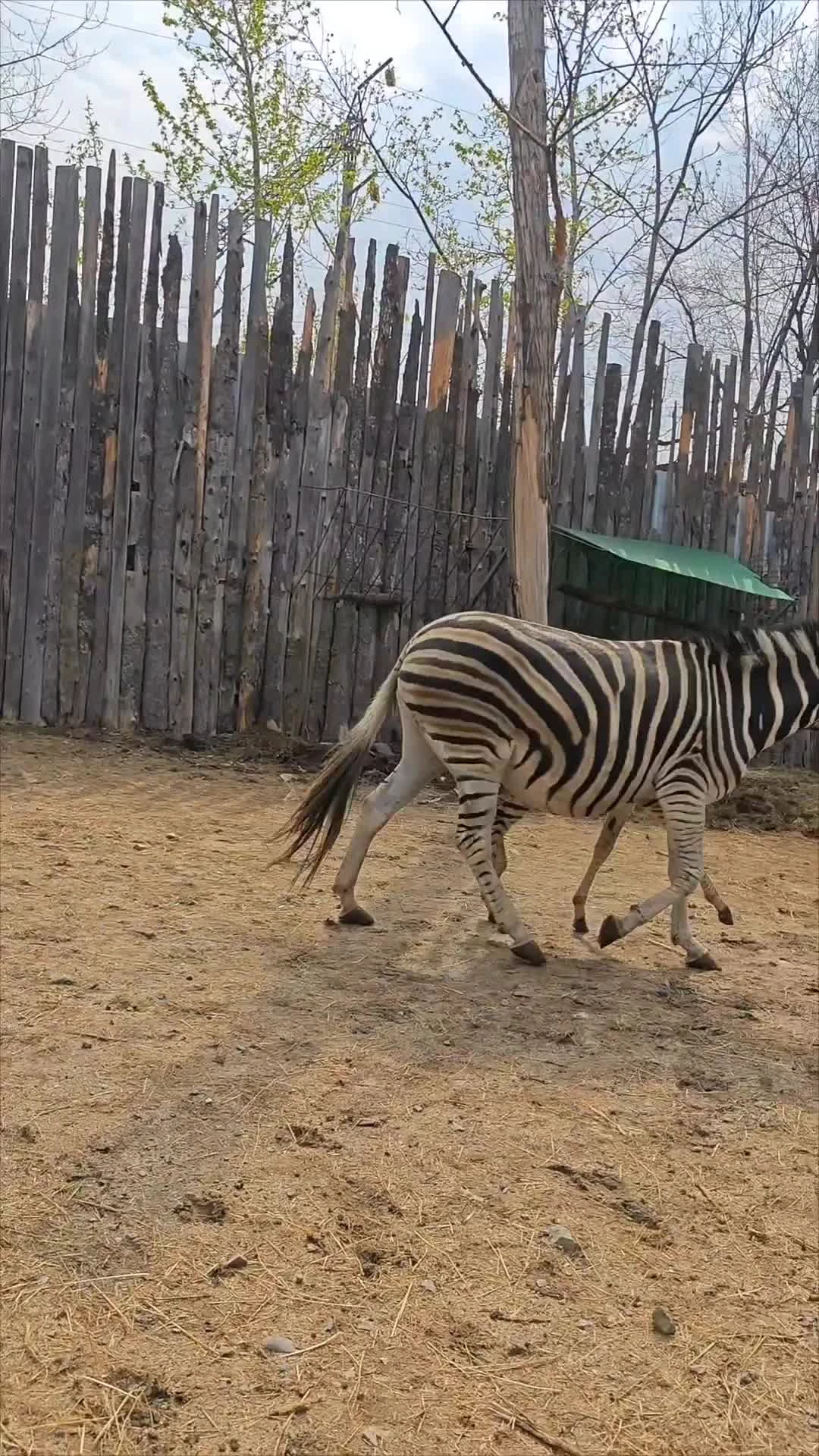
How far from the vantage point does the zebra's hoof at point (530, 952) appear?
4273 mm

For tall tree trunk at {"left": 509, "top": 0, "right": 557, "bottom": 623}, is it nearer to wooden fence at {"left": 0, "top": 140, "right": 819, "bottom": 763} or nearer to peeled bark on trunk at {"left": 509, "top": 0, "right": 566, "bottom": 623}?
peeled bark on trunk at {"left": 509, "top": 0, "right": 566, "bottom": 623}

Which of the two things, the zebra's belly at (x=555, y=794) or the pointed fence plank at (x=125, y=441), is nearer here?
the zebra's belly at (x=555, y=794)

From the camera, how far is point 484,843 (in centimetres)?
439

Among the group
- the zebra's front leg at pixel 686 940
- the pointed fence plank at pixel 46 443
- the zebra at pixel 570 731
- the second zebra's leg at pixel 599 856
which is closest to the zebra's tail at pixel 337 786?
the zebra at pixel 570 731

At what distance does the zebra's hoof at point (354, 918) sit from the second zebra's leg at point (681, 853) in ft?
3.20

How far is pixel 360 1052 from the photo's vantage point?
331cm

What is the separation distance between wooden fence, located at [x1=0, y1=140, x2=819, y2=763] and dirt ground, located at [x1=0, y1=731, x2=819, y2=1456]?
289cm

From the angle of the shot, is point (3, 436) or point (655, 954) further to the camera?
point (3, 436)

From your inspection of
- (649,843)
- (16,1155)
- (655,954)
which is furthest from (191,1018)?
(649,843)

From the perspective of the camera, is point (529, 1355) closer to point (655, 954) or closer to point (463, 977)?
point (463, 977)

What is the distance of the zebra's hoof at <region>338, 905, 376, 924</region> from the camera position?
457 centimetres

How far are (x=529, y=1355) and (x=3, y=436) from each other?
6769 mm

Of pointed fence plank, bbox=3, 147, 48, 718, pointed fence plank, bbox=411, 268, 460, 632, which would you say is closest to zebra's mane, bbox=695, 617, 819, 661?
pointed fence plank, bbox=411, 268, 460, 632

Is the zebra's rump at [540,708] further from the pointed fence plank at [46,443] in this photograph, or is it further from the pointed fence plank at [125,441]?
the pointed fence plank at [46,443]
